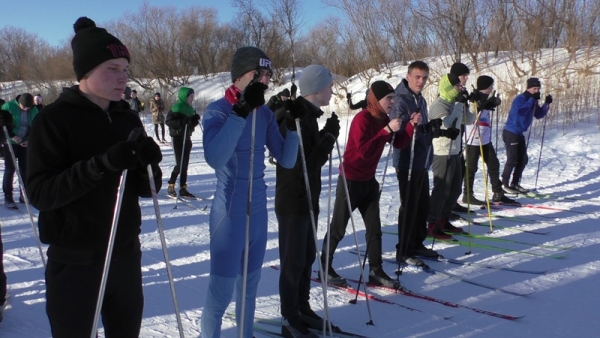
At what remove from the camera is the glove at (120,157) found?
150cm

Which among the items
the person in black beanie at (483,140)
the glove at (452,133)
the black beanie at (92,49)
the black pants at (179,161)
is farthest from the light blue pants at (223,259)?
the black pants at (179,161)

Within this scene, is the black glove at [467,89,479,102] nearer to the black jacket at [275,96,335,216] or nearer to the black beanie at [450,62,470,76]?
the black beanie at [450,62,470,76]

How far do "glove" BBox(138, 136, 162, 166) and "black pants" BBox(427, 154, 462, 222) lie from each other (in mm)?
3876

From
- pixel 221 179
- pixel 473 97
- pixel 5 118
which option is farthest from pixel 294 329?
pixel 473 97

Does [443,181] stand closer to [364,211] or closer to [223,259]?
[364,211]

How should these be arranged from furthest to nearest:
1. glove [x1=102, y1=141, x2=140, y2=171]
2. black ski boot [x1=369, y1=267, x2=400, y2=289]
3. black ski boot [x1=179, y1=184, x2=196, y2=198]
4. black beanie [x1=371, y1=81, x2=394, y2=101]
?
black ski boot [x1=179, y1=184, x2=196, y2=198], black ski boot [x1=369, y1=267, x2=400, y2=289], black beanie [x1=371, y1=81, x2=394, y2=101], glove [x1=102, y1=141, x2=140, y2=171]

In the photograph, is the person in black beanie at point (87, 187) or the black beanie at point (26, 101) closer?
the person in black beanie at point (87, 187)

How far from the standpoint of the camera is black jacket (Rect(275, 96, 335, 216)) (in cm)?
288

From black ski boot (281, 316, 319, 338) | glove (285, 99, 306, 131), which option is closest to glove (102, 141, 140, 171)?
glove (285, 99, 306, 131)

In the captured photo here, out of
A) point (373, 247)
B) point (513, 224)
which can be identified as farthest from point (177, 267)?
point (513, 224)

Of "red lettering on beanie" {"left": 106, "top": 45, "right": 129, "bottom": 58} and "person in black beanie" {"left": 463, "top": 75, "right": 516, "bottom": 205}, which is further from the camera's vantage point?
"person in black beanie" {"left": 463, "top": 75, "right": 516, "bottom": 205}

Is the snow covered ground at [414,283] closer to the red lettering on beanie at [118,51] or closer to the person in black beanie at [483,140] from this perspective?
the person in black beanie at [483,140]

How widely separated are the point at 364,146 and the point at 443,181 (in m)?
1.73

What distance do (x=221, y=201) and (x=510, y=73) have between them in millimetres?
15612
